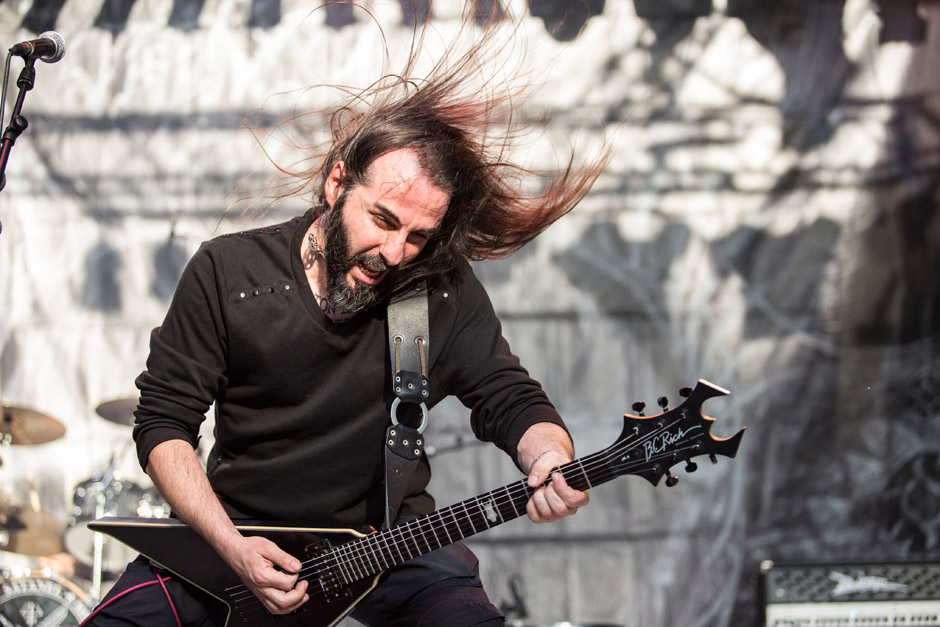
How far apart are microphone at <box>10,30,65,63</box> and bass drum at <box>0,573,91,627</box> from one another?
9.00 feet

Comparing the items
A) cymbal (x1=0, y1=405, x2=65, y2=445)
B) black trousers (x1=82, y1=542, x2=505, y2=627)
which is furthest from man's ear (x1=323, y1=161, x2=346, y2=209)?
cymbal (x1=0, y1=405, x2=65, y2=445)

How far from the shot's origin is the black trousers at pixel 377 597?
87.7 inches

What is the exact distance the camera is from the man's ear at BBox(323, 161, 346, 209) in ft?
8.32

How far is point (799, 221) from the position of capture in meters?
4.28

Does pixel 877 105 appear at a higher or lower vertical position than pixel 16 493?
higher

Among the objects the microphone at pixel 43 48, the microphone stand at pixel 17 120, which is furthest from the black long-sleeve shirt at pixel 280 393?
the microphone at pixel 43 48

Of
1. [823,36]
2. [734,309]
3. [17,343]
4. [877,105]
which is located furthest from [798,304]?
[17,343]

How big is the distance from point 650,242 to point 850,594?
6.81ft

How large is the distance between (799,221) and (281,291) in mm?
2991

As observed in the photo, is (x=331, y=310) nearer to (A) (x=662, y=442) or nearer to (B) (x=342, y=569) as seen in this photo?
(B) (x=342, y=569)

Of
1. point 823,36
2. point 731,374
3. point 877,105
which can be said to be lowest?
point 731,374

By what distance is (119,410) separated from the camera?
4.04 meters

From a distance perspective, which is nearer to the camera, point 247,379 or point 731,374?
point 247,379

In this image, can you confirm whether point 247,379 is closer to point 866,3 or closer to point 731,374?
point 731,374
